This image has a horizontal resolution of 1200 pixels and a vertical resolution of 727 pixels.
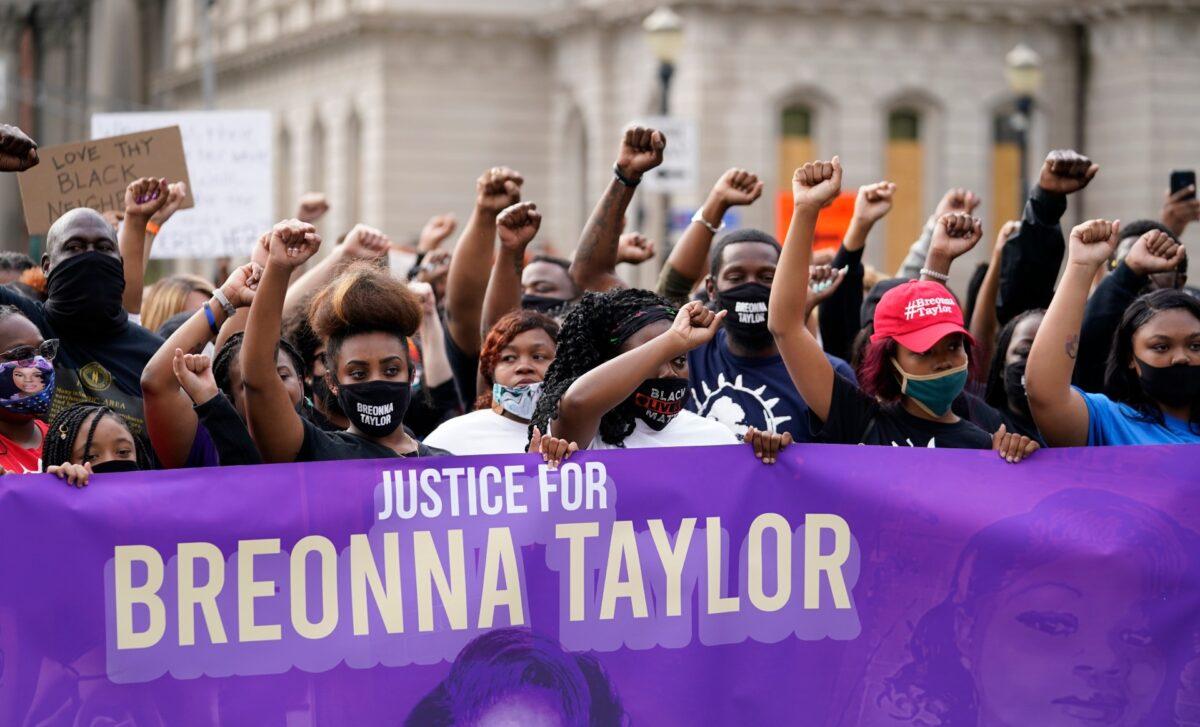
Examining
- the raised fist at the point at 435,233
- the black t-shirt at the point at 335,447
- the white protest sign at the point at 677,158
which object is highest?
the white protest sign at the point at 677,158

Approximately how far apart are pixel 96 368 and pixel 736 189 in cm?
247

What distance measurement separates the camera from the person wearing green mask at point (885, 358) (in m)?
5.34

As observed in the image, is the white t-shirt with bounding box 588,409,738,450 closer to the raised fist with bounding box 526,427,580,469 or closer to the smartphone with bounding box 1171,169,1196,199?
the raised fist with bounding box 526,427,580,469

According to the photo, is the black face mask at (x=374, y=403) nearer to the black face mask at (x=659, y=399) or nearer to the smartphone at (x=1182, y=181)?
the black face mask at (x=659, y=399)

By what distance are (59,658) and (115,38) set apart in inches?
1914

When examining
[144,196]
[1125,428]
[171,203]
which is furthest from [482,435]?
[1125,428]

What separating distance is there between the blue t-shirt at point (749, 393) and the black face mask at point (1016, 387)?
1.81 ft

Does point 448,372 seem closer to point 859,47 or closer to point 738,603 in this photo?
point 738,603

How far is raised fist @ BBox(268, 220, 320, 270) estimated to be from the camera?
480 cm

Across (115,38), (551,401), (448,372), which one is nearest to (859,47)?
(448,372)

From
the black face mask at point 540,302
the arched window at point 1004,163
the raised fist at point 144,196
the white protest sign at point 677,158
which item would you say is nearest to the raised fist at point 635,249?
the black face mask at point 540,302

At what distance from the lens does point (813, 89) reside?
27922mm

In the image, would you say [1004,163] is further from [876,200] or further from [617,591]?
[617,591]

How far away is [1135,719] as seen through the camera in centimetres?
505
